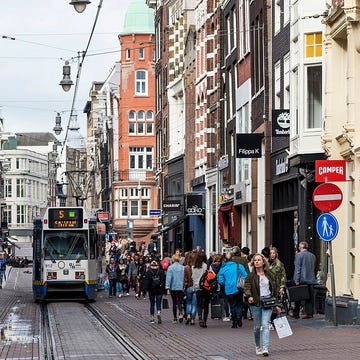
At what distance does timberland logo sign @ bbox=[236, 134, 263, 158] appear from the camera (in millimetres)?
40438

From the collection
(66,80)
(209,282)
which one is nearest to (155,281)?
(209,282)

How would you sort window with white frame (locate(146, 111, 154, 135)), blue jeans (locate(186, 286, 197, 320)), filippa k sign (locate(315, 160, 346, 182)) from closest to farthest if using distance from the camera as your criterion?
1. filippa k sign (locate(315, 160, 346, 182))
2. blue jeans (locate(186, 286, 197, 320))
3. window with white frame (locate(146, 111, 154, 135))

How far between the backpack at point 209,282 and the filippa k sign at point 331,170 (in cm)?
496

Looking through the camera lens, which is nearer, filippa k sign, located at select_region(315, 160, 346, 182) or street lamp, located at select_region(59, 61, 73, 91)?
filippa k sign, located at select_region(315, 160, 346, 182)

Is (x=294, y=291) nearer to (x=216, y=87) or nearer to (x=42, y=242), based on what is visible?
(x=42, y=242)

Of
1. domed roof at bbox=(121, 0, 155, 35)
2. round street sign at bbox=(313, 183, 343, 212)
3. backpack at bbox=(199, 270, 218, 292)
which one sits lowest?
backpack at bbox=(199, 270, 218, 292)

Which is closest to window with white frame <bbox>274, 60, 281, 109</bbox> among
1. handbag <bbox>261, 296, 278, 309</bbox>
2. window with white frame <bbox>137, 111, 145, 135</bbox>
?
handbag <bbox>261, 296, 278, 309</bbox>

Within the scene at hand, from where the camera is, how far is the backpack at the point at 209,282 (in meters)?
30.0

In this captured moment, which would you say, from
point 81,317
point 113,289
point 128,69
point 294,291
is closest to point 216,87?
point 113,289

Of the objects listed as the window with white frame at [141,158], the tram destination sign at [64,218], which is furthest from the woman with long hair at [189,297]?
the window with white frame at [141,158]

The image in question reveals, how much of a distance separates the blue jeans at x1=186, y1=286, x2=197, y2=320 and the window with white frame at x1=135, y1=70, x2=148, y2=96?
9195 centimetres

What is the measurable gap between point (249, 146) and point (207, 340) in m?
16.2

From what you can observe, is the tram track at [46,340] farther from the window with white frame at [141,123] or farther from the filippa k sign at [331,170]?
the window with white frame at [141,123]

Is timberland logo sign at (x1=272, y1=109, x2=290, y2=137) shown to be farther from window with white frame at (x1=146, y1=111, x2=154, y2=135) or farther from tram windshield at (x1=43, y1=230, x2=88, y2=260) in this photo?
window with white frame at (x1=146, y1=111, x2=154, y2=135)
